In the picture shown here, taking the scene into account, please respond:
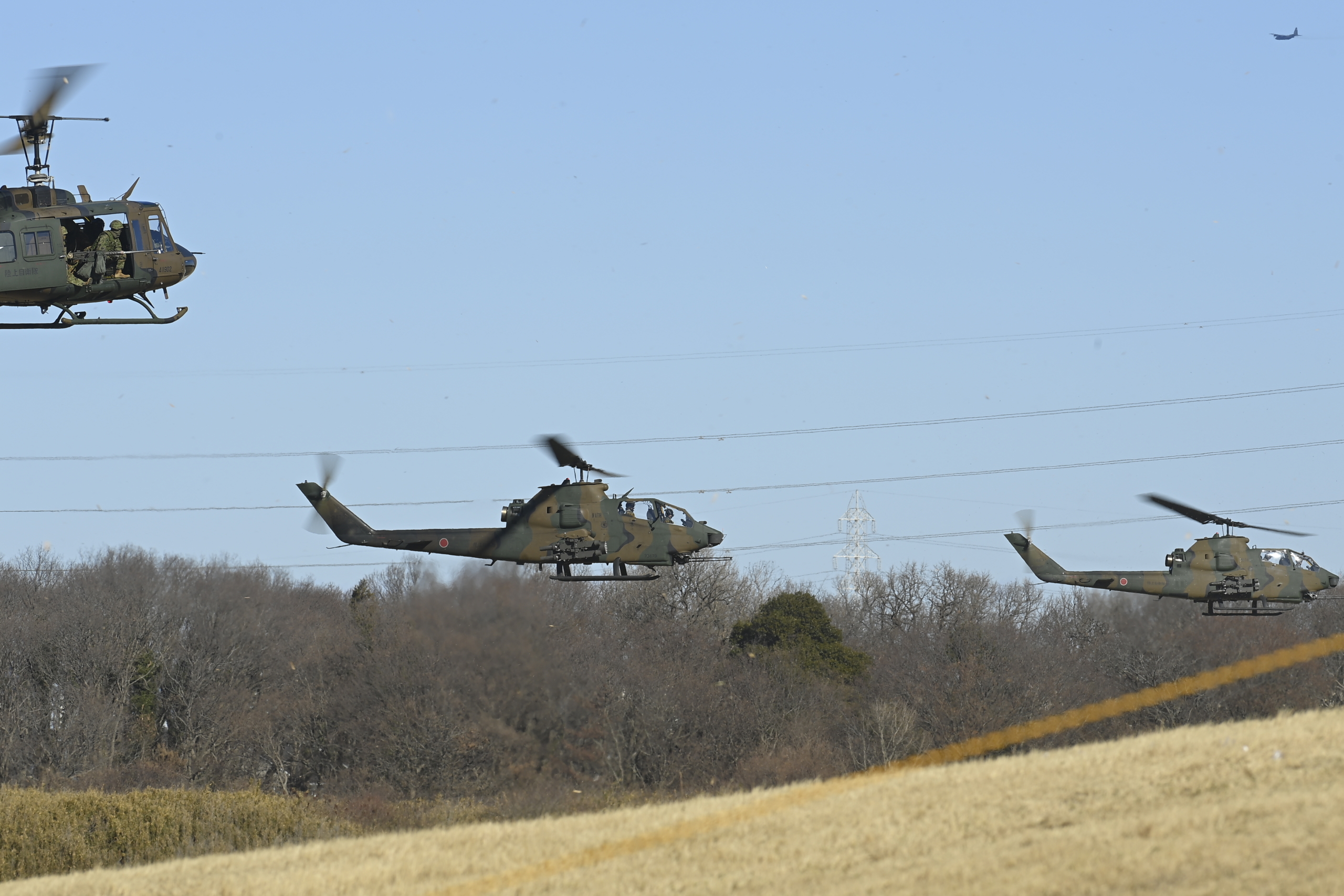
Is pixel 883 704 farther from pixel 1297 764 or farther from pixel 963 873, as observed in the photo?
pixel 963 873

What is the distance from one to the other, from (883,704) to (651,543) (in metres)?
41.2

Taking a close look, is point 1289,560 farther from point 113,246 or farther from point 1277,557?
point 113,246

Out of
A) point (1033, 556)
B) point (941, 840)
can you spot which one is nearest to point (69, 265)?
point (941, 840)

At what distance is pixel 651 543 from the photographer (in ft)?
130

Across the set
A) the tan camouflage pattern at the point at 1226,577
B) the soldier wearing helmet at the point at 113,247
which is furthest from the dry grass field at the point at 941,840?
the soldier wearing helmet at the point at 113,247

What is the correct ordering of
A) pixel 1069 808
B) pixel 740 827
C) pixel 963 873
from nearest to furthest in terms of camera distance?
pixel 963 873 < pixel 1069 808 < pixel 740 827

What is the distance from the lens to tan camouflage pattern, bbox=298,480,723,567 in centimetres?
3944

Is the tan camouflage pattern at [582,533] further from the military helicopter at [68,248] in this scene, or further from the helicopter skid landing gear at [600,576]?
the military helicopter at [68,248]

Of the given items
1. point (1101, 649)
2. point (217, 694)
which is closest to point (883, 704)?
point (1101, 649)

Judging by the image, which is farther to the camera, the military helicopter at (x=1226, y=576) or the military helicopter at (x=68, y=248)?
the military helicopter at (x=1226, y=576)

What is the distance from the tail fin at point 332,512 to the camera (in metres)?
41.8

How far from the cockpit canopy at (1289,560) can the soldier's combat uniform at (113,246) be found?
33.4 metres

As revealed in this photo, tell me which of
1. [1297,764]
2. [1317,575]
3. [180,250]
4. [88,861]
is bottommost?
[88,861]

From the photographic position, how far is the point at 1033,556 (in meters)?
51.8
